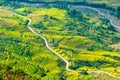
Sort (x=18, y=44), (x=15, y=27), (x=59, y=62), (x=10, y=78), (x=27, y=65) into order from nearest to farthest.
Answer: (x=10, y=78), (x=27, y=65), (x=59, y=62), (x=18, y=44), (x=15, y=27)

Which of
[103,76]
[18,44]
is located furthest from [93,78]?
[18,44]

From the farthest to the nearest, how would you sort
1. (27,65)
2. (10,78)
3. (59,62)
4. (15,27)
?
1. (15,27)
2. (59,62)
3. (27,65)
4. (10,78)

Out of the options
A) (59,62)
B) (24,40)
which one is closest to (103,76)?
(59,62)

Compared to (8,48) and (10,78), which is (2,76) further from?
(8,48)

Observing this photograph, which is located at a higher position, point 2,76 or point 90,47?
point 2,76

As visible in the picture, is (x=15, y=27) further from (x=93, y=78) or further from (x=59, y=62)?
(x=93, y=78)

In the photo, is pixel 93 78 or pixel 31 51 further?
pixel 31 51

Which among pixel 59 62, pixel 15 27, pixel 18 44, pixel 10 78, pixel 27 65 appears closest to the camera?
pixel 10 78

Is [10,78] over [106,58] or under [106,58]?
over

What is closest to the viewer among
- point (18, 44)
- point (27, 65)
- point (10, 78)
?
point (10, 78)
